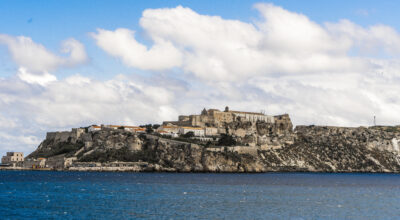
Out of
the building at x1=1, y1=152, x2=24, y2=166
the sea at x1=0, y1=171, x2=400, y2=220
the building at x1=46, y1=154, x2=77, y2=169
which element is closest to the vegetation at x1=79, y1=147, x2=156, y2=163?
the building at x1=46, y1=154, x2=77, y2=169

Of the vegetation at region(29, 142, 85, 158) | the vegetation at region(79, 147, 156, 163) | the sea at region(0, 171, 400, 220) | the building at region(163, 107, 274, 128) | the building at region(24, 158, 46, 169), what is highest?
the building at region(163, 107, 274, 128)

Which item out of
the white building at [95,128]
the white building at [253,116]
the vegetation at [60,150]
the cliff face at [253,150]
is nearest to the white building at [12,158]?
the vegetation at [60,150]

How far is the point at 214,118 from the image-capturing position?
154 meters

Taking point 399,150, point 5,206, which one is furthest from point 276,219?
point 399,150

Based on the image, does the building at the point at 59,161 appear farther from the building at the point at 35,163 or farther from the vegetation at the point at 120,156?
the vegetation at the point at 120,156

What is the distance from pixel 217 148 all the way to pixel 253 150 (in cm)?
1094

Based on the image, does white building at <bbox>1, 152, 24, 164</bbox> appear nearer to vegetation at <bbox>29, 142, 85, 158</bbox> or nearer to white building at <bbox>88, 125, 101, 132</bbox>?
vegetation at <bbox>29, 142, 85, 158</bbox>

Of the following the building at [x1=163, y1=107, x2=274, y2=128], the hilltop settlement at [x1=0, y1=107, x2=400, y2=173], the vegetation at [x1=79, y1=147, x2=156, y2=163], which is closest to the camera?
the hilltop settlement at [x1=0, y1=107, x2=400, y2=173]

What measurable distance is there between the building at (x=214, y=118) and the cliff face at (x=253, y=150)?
3.35 metres

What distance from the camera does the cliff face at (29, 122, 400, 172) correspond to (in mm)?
114188

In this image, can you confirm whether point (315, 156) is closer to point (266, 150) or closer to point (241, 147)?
point (266, 150)

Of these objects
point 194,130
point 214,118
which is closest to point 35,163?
point 194,130

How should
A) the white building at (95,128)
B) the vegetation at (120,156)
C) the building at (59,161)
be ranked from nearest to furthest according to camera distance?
the vegetation at (120,156) < the building at (59,161) < the white building at (95,128)

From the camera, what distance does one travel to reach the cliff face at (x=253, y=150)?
114 metres
